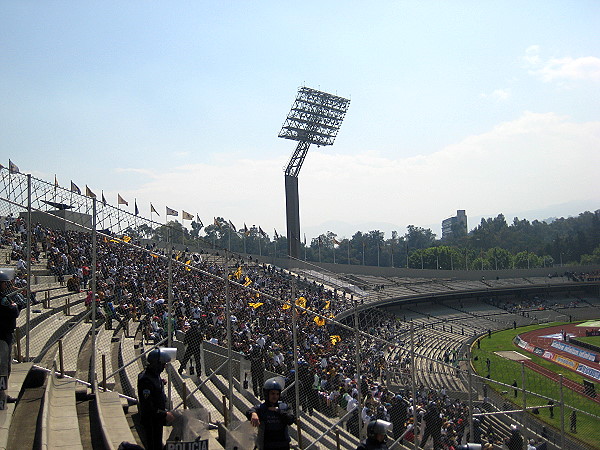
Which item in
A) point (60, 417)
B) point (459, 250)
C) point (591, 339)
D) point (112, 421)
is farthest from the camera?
point (459, 250)

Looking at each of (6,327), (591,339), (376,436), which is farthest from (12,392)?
(591,339)

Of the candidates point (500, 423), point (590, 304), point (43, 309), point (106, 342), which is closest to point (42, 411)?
point (106, 342)

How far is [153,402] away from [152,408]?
0.06 metres

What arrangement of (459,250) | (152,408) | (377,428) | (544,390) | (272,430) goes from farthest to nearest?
1. (459,250)
2. (544,390)
3. (152,408)
4. (272,430)
5. (377,428)

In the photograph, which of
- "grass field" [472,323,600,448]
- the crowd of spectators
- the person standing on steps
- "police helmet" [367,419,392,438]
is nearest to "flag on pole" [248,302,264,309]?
the crowd of spectators

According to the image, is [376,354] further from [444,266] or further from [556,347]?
[444,266]

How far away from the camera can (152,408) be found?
5535mm

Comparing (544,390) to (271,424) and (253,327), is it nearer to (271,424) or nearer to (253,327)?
(253,327)

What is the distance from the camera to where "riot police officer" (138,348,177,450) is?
5.52 metres

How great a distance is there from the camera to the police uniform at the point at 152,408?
5.52m

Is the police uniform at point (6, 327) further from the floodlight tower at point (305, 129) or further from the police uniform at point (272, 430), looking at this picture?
the floodlight tower at point (305, 129)

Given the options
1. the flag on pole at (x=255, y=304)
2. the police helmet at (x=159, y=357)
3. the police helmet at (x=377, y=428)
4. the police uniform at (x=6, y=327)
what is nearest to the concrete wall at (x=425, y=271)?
the flag on pole at (x=255, y=304)

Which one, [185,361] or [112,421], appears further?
[185,361]

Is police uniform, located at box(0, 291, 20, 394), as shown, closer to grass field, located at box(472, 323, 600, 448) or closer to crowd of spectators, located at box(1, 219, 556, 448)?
crowd of spectators, located at box(1, 219, 556, 448)
